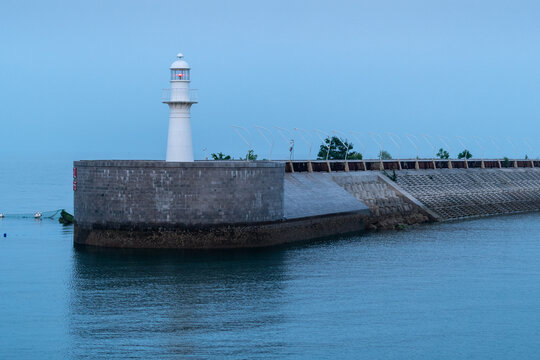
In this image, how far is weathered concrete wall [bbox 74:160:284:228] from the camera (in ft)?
153

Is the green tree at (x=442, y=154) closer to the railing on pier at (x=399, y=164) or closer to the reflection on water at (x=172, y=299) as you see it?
the railing on pier at (x=399, y=164)

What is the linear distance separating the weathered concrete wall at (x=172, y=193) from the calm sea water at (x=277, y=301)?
1.98 m

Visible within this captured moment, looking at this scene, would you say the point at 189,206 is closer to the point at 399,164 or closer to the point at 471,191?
the point at 399,164

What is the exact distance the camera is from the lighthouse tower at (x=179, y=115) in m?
52.3

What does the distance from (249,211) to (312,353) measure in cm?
2081

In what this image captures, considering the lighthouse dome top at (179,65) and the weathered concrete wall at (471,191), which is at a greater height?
the lighthouse dome top at (179,65)

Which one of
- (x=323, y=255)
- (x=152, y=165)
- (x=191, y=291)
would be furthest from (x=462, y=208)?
Answer: (x=191, y=291)

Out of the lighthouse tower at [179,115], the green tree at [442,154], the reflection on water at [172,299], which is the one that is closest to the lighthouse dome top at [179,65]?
the lighthouse tower at [179,115]

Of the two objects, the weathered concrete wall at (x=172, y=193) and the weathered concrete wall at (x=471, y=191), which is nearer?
the weathered concrete wall at (x=172, y=193)

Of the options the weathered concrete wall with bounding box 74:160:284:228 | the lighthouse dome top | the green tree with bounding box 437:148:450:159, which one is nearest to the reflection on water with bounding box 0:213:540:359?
the weathered concrete wall with bounding box 74:160:284:228

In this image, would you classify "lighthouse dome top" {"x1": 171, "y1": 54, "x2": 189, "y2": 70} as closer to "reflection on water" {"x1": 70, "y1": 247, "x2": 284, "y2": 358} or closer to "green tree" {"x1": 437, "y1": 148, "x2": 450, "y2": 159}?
"reflection on water" {"x1": 70, "y1": 247, "x2": 284, "y2": 358}

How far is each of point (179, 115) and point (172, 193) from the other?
7.27 m

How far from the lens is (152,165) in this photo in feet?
153

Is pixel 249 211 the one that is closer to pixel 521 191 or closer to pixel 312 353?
pixel 312 353
